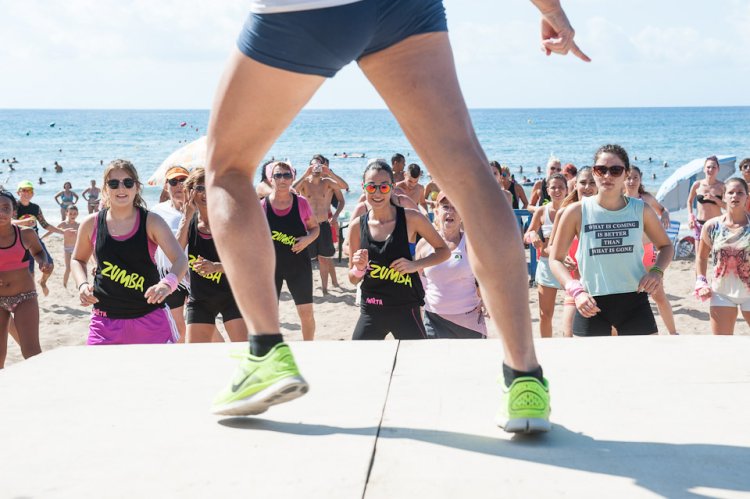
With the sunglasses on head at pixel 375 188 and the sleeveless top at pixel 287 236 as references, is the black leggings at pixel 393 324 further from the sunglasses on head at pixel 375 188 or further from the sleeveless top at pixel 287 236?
the sleeveless top at pixel 287 236

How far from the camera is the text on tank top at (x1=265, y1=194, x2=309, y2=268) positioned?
283 inches

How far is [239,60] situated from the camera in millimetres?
2111

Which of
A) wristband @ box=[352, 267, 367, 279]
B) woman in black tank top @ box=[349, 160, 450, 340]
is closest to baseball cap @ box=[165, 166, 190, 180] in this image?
woman in black tank top @ box=[349, 160, 450, 340]

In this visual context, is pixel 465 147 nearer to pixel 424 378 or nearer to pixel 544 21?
pixel 544 21

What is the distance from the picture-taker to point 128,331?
4785 mm

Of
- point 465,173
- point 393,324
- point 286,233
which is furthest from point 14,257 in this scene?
point 465,173

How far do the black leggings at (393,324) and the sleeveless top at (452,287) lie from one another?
265mm

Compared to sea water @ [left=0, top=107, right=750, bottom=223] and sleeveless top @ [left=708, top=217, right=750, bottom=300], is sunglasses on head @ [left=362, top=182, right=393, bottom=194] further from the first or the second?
sea water @ [left=0, top=107, right=750, bottom=223]

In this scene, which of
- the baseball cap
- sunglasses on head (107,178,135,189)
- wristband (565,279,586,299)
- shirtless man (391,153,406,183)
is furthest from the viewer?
shirtless man (391,153,406,183)

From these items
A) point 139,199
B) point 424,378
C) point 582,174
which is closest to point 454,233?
point 582,174

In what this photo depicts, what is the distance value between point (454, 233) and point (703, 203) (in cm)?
640

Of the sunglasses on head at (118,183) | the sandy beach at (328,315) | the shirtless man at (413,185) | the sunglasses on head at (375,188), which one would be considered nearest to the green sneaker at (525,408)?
the sunglasses on head at (118,183)

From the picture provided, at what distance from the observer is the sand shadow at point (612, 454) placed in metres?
1.86

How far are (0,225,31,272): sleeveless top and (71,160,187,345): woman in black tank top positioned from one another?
199cm
